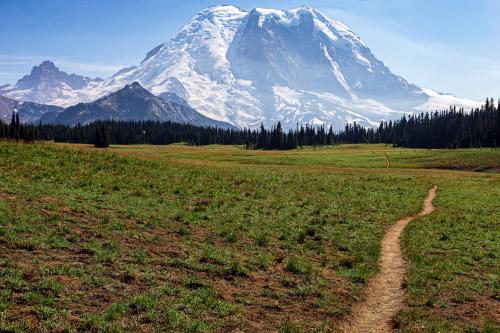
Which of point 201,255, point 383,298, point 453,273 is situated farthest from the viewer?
point 453,273

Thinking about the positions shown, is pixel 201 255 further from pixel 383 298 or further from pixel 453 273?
pixel 453 273

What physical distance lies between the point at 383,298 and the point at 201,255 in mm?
7519

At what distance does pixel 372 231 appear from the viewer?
27281 millimetres

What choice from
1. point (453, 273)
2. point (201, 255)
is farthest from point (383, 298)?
point (201, 255)

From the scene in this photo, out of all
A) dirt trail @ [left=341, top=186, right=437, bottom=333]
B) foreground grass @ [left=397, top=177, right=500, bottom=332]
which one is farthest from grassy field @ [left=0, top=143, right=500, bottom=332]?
dirt trail @ [left=341, top=186, right=437, bottom=333]

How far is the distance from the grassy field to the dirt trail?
42 centimetres

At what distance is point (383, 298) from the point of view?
632 inches

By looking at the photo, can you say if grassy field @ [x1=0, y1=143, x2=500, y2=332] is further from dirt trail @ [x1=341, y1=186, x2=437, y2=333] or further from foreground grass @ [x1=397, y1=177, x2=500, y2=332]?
dirt trail @ [x1=341, y1=186, x2=437, y2=333]

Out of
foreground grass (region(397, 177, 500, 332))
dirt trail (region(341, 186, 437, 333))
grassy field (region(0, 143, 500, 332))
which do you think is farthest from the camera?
foreground grass (region(397, 177, 500, 332))

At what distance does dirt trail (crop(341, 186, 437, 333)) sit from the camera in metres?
13.7

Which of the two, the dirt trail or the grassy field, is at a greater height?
the grassy field

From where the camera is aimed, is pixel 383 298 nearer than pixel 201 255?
Yes

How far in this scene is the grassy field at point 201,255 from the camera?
1277 centimetres

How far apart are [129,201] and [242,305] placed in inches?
563
